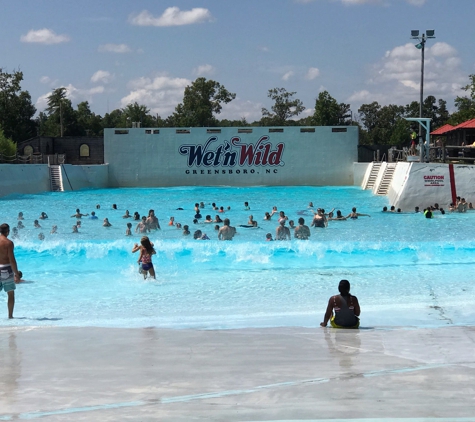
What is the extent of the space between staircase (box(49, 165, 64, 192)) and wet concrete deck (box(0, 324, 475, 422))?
106 feet

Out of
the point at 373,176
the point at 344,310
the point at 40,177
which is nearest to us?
the point at 344,310

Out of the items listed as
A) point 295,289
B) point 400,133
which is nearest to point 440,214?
point 295,289

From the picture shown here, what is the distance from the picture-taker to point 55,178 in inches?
1564

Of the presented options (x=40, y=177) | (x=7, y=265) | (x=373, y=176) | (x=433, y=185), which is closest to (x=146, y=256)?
(x=7, y=265)

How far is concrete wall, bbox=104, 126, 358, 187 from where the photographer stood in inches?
1645

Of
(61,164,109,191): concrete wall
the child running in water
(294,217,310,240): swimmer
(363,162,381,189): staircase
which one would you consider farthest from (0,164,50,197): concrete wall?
the child running in water

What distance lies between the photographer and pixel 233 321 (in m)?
9.29

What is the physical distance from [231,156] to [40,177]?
492 inches

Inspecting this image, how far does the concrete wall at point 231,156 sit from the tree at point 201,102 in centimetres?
2324

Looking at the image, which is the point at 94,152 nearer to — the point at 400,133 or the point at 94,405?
the point at 400,133

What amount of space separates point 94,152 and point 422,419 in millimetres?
42203

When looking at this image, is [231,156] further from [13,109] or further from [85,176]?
[13,109]

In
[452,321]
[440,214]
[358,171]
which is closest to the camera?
[452,321]

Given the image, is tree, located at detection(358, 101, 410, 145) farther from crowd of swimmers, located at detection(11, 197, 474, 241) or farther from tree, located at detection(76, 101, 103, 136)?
crowd of swimmers, located at detection(11, 197, 474, 241)
